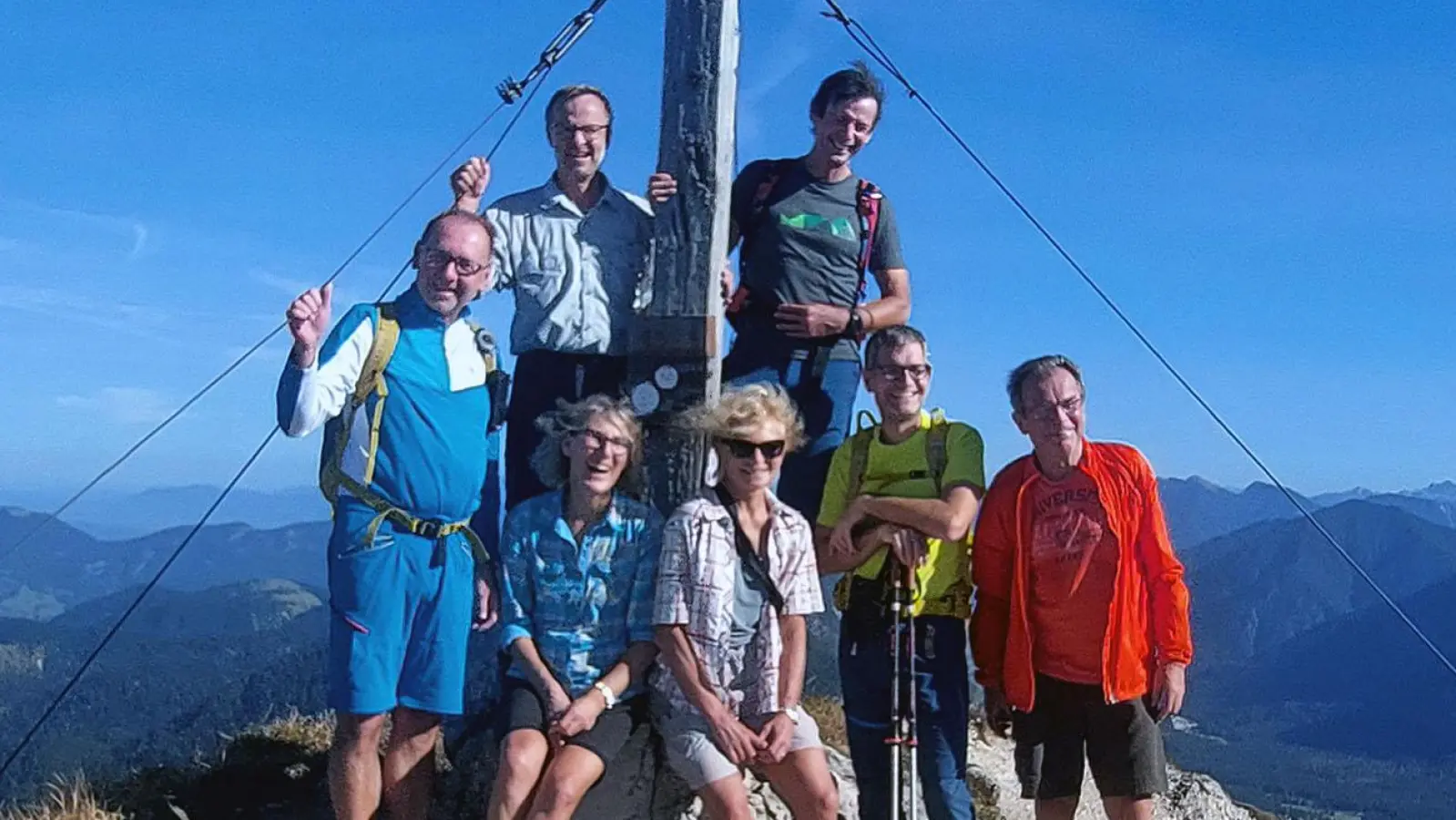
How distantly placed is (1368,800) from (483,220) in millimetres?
180203

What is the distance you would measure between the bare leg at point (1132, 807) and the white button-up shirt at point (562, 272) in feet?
10.1

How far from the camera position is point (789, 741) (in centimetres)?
507

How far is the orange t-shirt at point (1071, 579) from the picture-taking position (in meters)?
5.33

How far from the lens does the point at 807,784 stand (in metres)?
5.05

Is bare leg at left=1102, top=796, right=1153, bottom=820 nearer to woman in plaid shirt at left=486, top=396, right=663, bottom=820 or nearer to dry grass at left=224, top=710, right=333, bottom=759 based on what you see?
woman in plaid shirt at left=486, top=396, right=663, bottom=820

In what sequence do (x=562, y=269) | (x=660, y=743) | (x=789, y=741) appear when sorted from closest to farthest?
(x=789, y=741)
(x=660, y=743)
(x=562, y=269)

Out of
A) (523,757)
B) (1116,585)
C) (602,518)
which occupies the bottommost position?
(523,757)

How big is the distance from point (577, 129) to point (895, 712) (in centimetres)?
306

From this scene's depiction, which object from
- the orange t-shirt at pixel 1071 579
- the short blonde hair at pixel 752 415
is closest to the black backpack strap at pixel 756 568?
the short blonde hair at pixel 752 415

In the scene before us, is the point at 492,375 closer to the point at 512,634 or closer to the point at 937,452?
the point at 512,634

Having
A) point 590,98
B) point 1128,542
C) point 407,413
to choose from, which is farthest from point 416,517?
point 1128,542

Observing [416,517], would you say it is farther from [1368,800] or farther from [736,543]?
[1368,800]

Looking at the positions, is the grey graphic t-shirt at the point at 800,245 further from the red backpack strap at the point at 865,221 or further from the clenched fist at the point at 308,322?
the clenched fist at the point at 308,322

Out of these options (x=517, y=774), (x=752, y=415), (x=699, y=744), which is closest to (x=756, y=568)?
(x=752, y=415)
